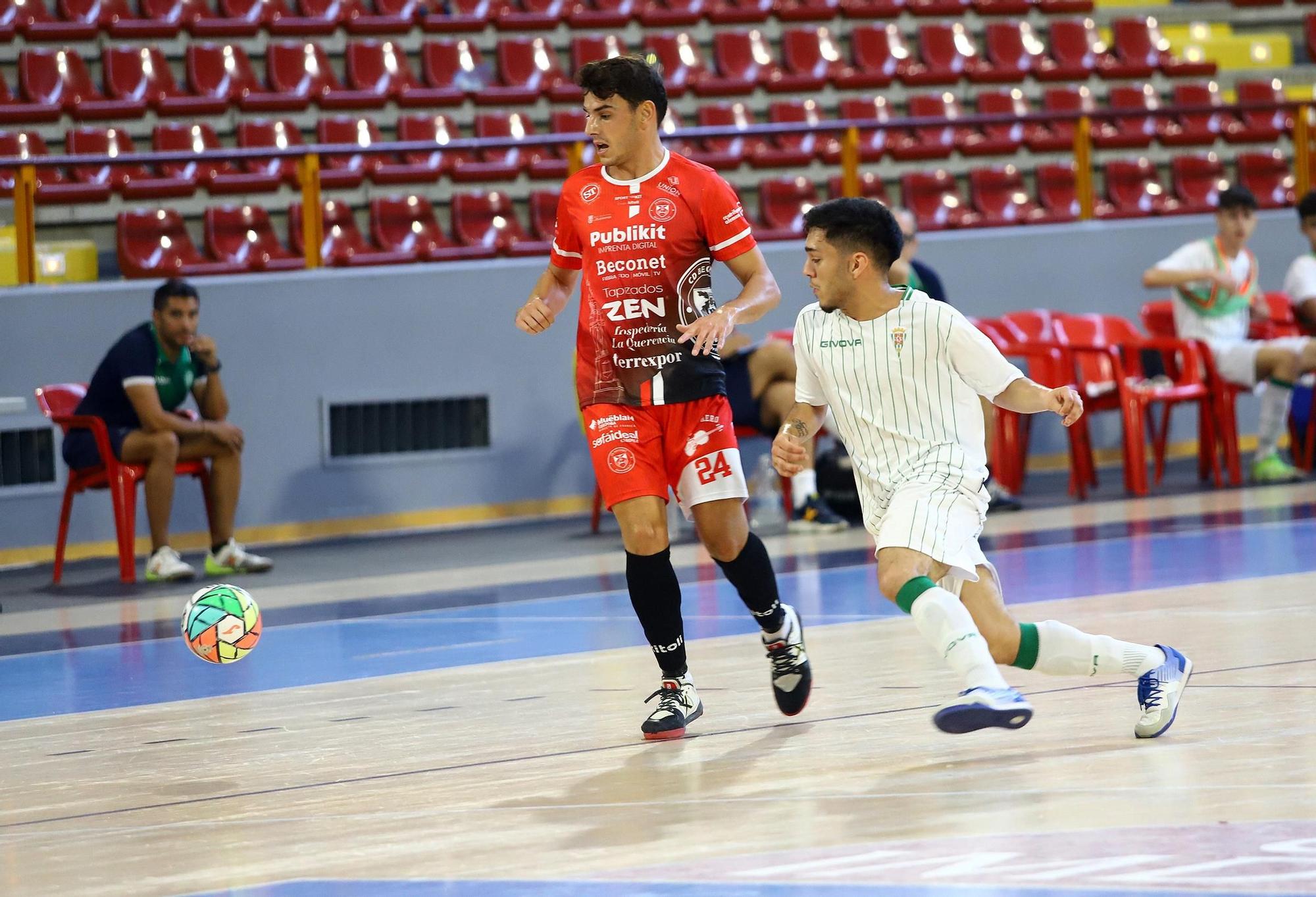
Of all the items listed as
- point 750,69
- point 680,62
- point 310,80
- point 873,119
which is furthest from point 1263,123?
point 310,80

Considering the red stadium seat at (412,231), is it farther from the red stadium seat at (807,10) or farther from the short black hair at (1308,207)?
the short black hair at (1308,207)

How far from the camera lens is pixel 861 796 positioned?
13.8 ft

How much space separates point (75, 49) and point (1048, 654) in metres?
10.7

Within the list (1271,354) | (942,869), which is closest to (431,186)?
(1271,354)

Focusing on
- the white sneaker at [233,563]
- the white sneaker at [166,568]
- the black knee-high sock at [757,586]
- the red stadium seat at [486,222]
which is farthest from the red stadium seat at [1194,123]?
the black knee-high sock at [757,586]

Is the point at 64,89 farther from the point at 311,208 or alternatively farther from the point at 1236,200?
the point at 1236,200

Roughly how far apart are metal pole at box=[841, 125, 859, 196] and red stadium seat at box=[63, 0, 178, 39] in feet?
16.2

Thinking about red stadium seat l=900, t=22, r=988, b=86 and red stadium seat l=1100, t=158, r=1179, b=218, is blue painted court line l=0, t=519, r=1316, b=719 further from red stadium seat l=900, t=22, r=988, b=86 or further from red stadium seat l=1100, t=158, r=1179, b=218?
red stadium seat l=900, t=22, r=988, b=86

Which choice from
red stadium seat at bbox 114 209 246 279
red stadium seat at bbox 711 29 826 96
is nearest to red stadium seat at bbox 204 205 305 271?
red stadium seat at bbox 114 209 246 279

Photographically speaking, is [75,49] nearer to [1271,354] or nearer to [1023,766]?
[1271,354]

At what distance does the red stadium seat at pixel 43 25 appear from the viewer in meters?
13.4

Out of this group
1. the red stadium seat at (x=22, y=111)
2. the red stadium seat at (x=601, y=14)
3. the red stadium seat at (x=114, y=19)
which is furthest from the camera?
the red stadium seat at (x=601, y=14)

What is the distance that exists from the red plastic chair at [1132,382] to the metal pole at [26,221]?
20.8ft

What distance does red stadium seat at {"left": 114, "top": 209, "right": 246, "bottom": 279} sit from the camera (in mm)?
11859
